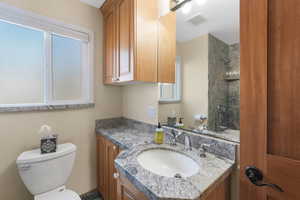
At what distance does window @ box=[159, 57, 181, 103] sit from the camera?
1.34 meters

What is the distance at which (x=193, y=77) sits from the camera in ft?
4.00

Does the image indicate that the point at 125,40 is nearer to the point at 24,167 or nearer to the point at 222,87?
the point at 222,87

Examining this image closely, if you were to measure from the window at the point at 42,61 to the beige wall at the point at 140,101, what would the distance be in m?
0.48

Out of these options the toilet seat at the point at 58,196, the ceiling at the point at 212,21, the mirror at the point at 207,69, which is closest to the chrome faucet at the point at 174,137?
the mirror at the point at 207,69

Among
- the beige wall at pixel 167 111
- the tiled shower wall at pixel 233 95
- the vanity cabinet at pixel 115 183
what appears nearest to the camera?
the vanity cabinet at pixel 115 183

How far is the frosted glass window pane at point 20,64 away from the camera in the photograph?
4.59 feet

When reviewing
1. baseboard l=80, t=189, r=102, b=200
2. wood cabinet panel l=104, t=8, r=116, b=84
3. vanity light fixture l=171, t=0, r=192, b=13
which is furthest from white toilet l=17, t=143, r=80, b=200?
vanity light fixture l=171, t=0, r=192, b=13

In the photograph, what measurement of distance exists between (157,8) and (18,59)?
1.54 meters

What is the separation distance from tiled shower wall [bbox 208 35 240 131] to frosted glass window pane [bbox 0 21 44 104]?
1.75m

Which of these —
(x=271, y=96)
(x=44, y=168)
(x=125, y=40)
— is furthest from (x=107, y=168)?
(x=271, y=96)

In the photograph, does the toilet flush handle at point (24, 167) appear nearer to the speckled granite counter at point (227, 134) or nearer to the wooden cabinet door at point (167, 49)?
the wooden cabinet door at point (167, 49)

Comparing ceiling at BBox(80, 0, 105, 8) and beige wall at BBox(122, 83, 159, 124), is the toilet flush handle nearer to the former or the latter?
beige wall at BBox(122, 83, 159, 124)

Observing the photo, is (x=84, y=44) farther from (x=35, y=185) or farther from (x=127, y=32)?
(x=35, y=185)

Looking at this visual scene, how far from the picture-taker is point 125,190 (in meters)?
0.85
